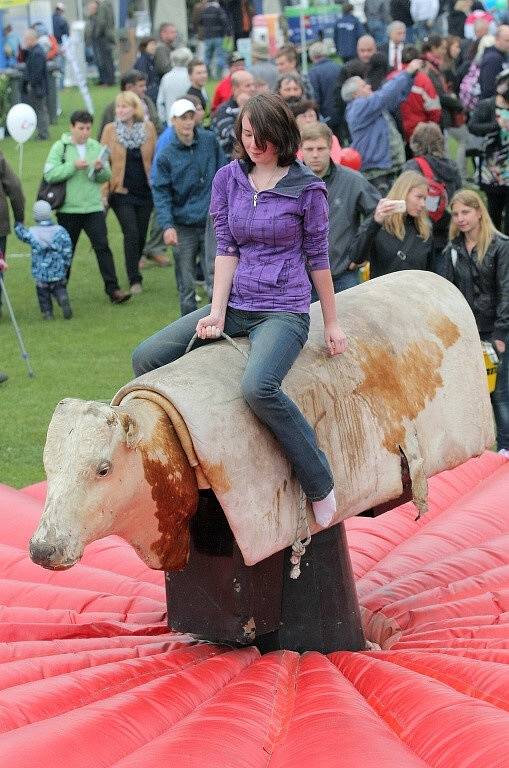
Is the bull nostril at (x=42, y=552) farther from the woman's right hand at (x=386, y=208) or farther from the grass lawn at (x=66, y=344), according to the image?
the grass lawn at (x=66, y=344)

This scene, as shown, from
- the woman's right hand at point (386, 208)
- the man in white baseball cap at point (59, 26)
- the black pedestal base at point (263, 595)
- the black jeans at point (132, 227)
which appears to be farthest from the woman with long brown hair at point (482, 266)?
the man in white baseball cap at point (59, 26)

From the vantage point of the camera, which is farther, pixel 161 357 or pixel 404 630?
pixel 404 630

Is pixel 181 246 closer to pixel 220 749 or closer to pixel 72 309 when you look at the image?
pixel 72 309

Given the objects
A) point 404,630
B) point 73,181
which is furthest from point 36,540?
point 73,181

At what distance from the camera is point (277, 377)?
5137 mm

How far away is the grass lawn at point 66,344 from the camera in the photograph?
10.2 m

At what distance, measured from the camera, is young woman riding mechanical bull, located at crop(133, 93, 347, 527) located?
523 centimetres

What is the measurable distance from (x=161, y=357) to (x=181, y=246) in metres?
6.88

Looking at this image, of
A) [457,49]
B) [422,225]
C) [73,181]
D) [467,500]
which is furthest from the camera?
[457,49]

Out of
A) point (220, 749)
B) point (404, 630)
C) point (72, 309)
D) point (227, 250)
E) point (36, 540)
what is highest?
point (227, 250)

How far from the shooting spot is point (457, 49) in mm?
19250

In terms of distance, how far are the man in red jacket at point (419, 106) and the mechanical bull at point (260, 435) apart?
→ 981 cm

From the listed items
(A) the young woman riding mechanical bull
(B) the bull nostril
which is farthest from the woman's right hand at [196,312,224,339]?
(B) the bull nostril

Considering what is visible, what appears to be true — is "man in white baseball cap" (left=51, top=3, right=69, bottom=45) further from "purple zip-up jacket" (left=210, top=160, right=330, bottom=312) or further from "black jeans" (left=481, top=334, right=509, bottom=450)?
"purple zip-up jacket" (left=210, top=160, right=330, bottom=312)
